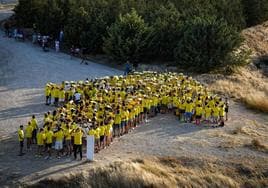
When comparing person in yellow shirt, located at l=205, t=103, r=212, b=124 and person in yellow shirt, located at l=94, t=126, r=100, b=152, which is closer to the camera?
person in yellow shirt, located at l=94, t=126, r=100, b=152

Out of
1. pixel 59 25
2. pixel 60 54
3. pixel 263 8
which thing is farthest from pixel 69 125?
pixel 263 8

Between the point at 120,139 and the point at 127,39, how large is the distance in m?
15.3

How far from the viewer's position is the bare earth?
24.1 metres

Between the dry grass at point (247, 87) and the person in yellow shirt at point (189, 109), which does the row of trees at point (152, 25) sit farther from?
the person in yellow shirt at point (189, 109)

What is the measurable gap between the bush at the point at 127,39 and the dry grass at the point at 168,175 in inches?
687

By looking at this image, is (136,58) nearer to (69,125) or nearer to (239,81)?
(239,81)

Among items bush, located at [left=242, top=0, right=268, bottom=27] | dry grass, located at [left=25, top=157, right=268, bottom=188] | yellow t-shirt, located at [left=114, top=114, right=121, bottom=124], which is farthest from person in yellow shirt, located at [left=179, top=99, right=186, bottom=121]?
bush, located at [left=242, top=0, right=268, bottom=27]

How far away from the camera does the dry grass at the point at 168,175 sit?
76.2ft

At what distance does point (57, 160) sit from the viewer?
24641 millimetres

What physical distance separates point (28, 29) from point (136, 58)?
14.5 metres

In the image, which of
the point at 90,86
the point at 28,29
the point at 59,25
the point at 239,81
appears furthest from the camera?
the point at 28,29

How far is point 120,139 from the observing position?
91.1 ft

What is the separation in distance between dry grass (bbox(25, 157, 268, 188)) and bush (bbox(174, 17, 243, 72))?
1602cm

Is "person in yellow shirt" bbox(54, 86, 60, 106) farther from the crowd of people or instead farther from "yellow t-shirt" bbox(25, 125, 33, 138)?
"yellow t-shirt" bbox(25, 125, 33, 138)
